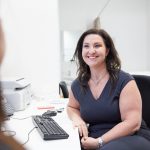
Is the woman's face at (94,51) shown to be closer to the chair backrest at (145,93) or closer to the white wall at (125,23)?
the chair backrest at (145,93)

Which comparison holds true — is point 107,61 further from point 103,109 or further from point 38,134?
point 38,134

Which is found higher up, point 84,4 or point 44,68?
point 84,4

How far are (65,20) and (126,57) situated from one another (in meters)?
1.25

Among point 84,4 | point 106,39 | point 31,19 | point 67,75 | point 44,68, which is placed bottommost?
point 67,75

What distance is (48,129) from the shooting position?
1.47 meters

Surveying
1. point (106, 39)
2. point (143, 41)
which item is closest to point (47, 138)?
point (106, 39)

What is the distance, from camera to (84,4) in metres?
4.51

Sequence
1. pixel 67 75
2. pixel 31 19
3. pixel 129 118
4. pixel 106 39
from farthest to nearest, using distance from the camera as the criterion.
→ pixel 67 75 < pixel 31 19 < pixel 106 39 < pixel 129 118

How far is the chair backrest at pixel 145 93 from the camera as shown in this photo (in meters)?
1.82

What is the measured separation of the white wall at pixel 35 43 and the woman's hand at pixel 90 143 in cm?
144

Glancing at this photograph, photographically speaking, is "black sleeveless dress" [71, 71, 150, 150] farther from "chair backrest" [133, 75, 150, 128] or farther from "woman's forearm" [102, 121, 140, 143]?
"chair backrest" [133, 75, 150, 128]

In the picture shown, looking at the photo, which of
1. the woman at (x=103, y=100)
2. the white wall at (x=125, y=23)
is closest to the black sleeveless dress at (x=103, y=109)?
the woman at (x=103, y=100)

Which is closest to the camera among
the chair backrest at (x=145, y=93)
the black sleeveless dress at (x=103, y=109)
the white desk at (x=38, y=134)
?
the white desk at (x=38, y=134)

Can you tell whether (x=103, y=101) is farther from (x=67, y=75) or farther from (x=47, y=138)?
(x=67, y=75)
